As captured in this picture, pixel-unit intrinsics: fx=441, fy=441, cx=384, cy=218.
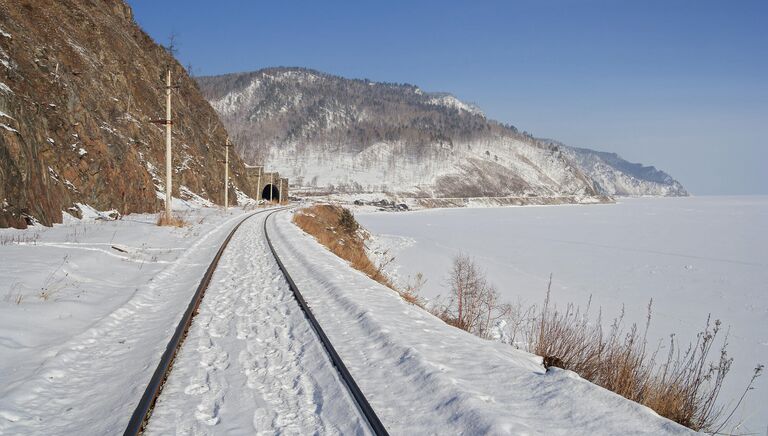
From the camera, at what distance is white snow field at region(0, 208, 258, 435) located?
4.11m

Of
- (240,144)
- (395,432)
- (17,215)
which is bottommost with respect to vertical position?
(395,432)

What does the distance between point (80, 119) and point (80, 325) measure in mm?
19769

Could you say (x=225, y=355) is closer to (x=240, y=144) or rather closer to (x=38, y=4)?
(x=38, y=4)

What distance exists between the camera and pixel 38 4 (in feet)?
90.4

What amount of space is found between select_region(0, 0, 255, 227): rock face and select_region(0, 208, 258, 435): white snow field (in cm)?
291

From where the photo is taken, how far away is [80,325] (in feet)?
21.5

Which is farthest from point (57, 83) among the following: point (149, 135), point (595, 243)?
point (595, 243)

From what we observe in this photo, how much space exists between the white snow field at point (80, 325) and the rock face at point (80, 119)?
9.54ft

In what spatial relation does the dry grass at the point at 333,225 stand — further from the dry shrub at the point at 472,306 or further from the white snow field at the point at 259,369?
the white snow field at the point at 259,369

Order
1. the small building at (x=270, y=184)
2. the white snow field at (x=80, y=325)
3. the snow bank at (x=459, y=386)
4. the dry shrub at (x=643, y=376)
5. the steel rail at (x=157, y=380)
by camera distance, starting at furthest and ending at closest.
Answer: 1. the small building at (x=270, y=184)
2. the dry shrub at (x=643, y=376)
3. the white snow field at (x=80, y=325)
4. the snow bank at (x=459, y=386)
5. the steel rail at (x=157, y=380)

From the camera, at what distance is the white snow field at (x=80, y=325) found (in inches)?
162

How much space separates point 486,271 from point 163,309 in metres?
20.7

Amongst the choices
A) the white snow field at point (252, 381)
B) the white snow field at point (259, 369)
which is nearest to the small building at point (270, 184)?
the white snow field at point (259, 369)

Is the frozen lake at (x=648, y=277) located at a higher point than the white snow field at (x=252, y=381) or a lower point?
lower
